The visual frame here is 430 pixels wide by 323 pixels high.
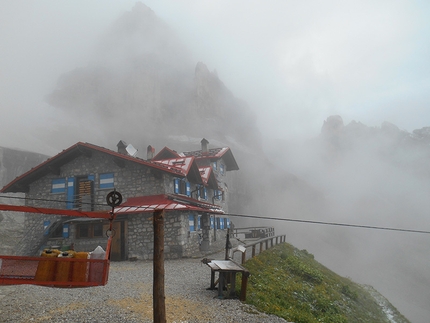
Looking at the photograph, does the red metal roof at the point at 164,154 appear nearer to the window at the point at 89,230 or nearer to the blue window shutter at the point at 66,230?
the window at the point at 89,230

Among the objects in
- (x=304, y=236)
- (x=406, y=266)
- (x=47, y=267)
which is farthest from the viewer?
(x=304, y=236)

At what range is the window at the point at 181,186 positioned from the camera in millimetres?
21752

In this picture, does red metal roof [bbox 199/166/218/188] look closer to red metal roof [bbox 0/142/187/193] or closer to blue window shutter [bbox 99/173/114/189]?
red metal roof [bbox 0/142/187/193]

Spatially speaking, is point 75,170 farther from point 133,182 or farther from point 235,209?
point 235,209

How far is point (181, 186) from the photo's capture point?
2322cm

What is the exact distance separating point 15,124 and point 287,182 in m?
70.2

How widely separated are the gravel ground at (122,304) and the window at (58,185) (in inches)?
441

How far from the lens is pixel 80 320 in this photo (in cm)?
752

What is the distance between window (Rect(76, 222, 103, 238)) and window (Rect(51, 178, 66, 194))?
3.08 metres

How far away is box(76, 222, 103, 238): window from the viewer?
20188mm

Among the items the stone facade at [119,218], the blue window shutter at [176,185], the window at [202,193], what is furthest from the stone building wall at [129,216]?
the window at [202,193]

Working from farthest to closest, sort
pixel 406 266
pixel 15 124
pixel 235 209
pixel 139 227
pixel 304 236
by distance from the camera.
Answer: pixel 15 124, pixel 235 209, pixel 304 236, pixel 406 266, pixel 139 227

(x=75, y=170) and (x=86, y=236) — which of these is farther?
(x=75, y=170)

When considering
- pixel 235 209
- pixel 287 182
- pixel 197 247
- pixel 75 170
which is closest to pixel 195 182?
pixel 197 247
